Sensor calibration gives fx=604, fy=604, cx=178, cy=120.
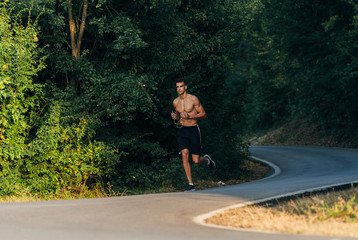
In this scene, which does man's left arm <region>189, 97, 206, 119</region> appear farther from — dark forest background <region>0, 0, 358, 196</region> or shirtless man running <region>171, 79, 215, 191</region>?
dark forest background <region>0, 0, 358, 196</region>

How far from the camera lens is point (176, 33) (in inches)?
791

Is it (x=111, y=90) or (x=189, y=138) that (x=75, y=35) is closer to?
(x=111, y=90)

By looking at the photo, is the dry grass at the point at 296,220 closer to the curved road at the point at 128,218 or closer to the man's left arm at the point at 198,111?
the curved road at the point at 128,218

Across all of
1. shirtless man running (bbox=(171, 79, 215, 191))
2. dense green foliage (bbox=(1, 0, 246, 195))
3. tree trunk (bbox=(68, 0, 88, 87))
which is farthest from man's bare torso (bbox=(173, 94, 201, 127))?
tree trunk (bbox=(68, 0, 88, 87))

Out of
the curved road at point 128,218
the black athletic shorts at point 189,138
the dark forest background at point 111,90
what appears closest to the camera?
the curved road at point 128,218

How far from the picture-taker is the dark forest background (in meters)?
15.6

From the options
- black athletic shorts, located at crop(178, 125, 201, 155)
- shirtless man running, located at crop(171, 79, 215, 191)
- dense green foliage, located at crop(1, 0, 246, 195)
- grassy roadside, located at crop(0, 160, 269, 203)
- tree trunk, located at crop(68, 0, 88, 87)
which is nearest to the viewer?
shirtless man running, located at crop(171, 79, 215, 191)

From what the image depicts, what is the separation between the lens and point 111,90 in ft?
57.6

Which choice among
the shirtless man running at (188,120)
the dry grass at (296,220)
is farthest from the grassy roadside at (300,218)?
the shirtless man running at (188,120)

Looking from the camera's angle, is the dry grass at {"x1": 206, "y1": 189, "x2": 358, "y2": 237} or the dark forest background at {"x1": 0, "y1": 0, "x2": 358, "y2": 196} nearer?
the dry grass at {"x1": 206, "y1": 189, "x2": 358, "y2": 237}

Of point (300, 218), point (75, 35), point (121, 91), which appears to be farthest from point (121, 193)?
point (300, 218)

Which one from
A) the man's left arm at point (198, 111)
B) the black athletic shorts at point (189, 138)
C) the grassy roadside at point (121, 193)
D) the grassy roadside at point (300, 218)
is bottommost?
the grassy roadside at point (121, 193)

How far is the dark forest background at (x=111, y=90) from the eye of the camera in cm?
1564

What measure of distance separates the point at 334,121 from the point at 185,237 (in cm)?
3037
